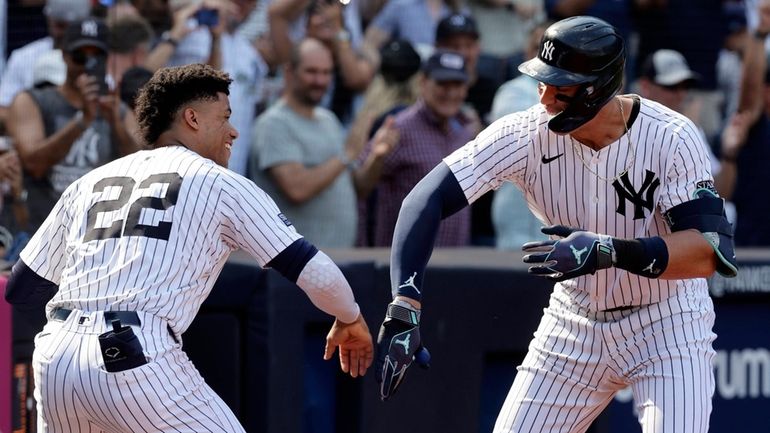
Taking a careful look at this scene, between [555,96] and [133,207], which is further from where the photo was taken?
[555,96]

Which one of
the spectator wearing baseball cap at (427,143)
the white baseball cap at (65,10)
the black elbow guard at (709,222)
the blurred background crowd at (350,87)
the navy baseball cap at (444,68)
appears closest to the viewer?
the black elbow guard at (709,222)

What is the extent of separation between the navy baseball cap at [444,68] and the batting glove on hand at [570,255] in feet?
12.4

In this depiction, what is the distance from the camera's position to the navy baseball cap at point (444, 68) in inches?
307

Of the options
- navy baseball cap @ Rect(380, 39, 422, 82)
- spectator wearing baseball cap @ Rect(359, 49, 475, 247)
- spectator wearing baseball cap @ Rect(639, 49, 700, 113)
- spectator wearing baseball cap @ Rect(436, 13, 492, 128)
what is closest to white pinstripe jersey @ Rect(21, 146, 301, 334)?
spectator wearing baseball cap @ Rect(359, 49, 475, 247)

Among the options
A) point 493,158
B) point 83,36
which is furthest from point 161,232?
point 83,36

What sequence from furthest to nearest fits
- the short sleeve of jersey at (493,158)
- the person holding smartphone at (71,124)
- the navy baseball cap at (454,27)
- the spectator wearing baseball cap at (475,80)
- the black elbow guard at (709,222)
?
the navy baseball cap at (454,27)
the spectator wearing baseball cap at (475,80)
the person holding smartphone at (71,124)
the short sleeve of jersey at (493,158)
the black elbow guard at (709,222)

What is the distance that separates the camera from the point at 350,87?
8.19m

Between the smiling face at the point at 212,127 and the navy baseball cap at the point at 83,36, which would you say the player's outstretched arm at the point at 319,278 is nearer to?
the smiling face at the point at 212,127

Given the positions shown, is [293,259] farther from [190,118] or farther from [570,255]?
[570,255]

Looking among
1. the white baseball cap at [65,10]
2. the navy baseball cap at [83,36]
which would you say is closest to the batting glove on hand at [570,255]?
the navy baseball cap at [83,36]

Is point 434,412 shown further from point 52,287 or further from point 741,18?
point 741,18

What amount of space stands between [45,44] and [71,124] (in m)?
0.53

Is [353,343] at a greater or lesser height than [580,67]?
lesser

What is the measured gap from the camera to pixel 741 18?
30.0ft
